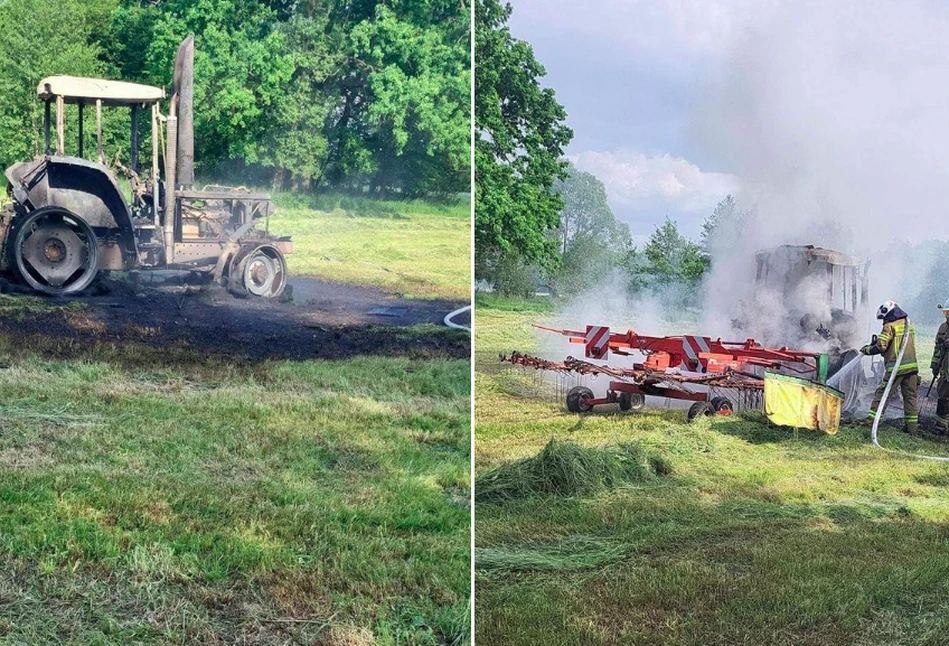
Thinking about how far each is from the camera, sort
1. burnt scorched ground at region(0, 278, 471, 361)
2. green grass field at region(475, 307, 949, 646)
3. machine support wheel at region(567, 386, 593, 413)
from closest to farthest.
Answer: green grass field at region(475, 307, 949, 646)
burnt scorched ground at region(0, 278, 471, 361)
machine support wheel at region(567, 386, 593, 413)

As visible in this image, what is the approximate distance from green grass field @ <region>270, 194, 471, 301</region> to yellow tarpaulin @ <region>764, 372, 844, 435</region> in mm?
1282

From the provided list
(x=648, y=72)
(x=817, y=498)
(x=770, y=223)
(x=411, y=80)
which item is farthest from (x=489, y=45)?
(x=817, y=498)

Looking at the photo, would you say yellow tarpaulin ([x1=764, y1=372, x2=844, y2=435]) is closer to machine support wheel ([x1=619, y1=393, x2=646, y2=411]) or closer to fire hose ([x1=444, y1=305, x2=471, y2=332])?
machine support wheel ([x1=619, y1=393, x2=646, y2=411])

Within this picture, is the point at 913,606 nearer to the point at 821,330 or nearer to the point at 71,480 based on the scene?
the point at 821,330

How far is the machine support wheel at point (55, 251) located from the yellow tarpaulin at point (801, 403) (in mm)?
2601

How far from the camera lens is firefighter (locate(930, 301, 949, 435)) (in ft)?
11.2

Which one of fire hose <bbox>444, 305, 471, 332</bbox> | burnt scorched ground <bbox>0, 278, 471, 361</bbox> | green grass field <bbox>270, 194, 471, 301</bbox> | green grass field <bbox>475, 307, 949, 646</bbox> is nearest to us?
green grass field <bbox>475, 307, 949, 646</bbox>

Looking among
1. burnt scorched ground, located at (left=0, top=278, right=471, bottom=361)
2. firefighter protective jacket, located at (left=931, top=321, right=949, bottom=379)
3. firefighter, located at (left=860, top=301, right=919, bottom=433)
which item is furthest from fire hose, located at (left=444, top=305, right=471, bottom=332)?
firefighter protective jacket, located at (left=931, top=321, right=949, bottom=379)

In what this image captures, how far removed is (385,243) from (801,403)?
177 centimetres

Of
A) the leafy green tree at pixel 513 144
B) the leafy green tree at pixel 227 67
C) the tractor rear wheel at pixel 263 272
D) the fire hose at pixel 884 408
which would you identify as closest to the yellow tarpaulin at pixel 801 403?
the fire hose at pixel 884 408

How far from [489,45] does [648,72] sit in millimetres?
626

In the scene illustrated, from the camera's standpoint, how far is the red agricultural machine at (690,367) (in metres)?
3.45

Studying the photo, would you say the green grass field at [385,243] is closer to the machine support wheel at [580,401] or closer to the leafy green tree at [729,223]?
the machine support wheel at [580,401]

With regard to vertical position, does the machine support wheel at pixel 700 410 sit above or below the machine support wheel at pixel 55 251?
below
